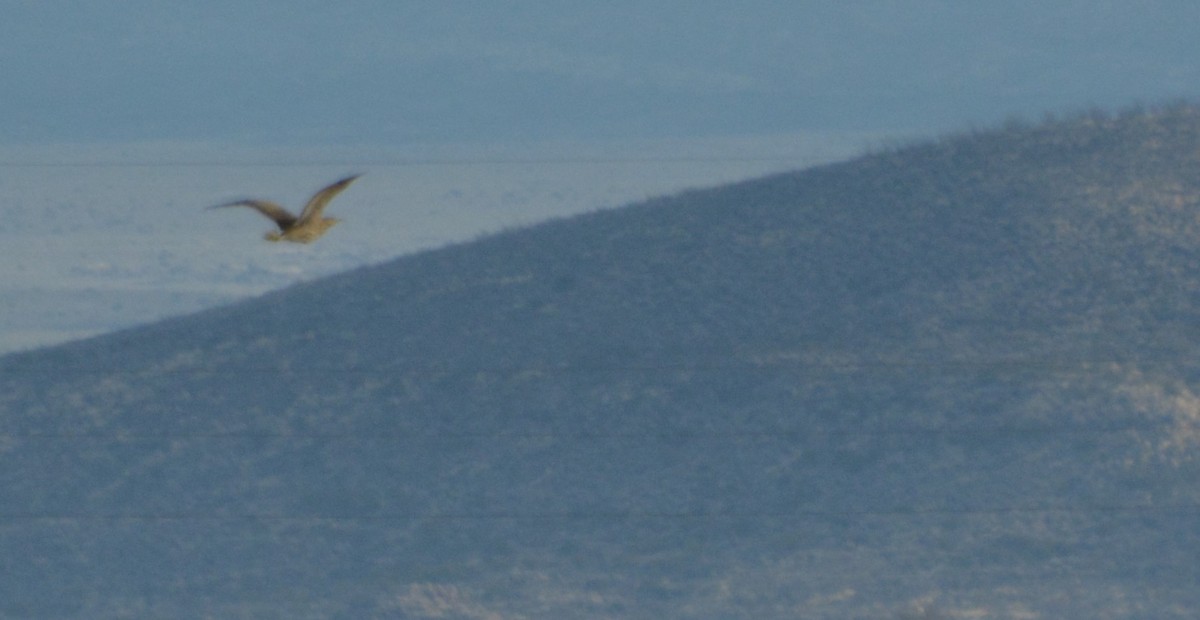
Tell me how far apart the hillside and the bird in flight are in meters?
15.4

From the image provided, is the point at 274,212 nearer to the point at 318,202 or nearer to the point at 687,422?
the point at 318,202

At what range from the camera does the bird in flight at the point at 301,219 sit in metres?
11.3

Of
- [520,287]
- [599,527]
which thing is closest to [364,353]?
[520,287]

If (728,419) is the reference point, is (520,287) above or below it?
above

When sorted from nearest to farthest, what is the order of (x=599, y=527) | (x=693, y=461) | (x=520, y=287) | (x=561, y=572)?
(x=561, y=572)
(x=599, y=527)
(x=693, y=461)
(x=520, y=287)

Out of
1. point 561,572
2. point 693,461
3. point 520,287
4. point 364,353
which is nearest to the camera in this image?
point 561,572

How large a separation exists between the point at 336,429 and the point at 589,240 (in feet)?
36.0

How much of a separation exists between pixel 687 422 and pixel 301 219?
23.4 meters

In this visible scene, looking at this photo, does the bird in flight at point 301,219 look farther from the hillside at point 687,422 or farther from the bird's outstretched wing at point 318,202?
the hillside at point 687,422

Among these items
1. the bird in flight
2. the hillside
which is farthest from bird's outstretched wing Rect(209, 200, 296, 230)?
the hillside

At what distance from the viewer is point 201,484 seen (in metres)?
33.9

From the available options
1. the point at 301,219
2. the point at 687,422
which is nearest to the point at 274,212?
the point at 301,219

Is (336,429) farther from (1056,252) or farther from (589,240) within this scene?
(1056,252)

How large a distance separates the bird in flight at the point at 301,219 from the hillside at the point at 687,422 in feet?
50.4
